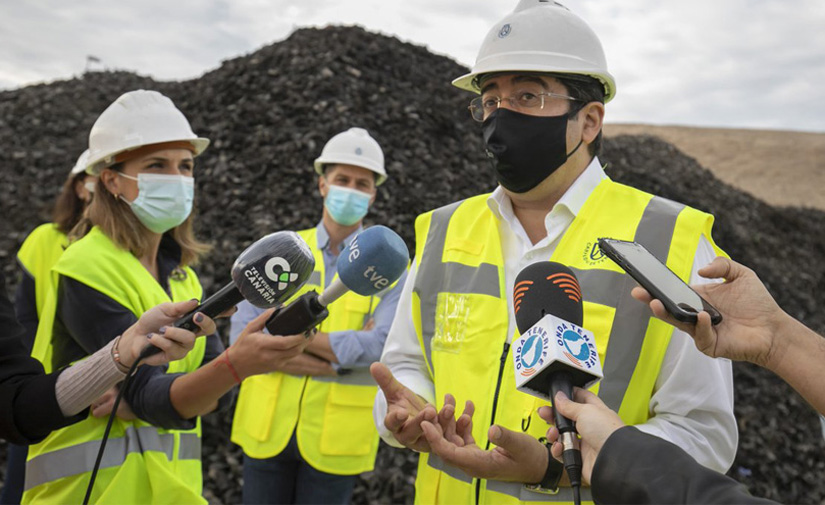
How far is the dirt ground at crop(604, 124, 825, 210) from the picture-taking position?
1988 cm

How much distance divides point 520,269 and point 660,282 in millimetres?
639

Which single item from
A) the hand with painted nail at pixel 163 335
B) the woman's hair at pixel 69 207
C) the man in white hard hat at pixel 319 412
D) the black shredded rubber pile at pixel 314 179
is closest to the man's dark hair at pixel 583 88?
the hand with painted nail at pixel 163 335

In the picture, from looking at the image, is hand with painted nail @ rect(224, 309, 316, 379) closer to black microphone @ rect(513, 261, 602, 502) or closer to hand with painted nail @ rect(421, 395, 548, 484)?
hand with painted nail @ rect(421, 395, 548, 484)

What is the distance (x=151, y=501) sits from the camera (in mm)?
2570

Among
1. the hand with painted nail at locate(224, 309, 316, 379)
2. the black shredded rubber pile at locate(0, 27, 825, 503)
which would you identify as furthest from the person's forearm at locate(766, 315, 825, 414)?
the black shredded rubber pile at locate(0, 27, 825, 503)

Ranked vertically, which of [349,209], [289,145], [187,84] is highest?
[187,84]

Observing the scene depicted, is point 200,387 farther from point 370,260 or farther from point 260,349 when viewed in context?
point 370,260

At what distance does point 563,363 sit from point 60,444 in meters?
1.95

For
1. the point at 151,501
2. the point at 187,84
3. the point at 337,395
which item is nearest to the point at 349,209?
the point at 337,395

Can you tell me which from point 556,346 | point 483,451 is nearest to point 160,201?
point 483,451

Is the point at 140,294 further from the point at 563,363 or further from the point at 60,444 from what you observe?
the point at 563,363

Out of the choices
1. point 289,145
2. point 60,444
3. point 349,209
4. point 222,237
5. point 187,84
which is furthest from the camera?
point 187,84

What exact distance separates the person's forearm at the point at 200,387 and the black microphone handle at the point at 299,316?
1.18 ft

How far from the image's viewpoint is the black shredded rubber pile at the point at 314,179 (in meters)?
6.74
